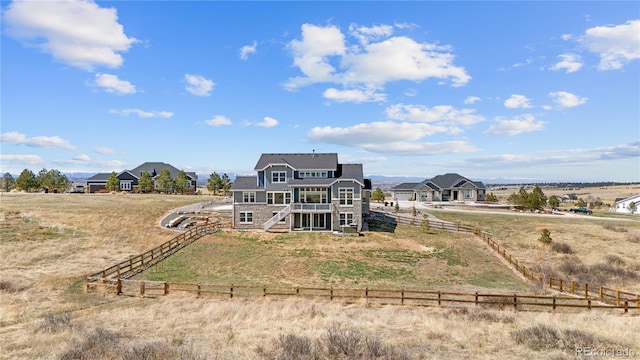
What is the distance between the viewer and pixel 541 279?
27875 millimetres

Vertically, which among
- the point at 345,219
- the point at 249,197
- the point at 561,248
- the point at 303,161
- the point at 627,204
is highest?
the point at 303,161

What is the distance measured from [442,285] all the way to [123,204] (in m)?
52.5

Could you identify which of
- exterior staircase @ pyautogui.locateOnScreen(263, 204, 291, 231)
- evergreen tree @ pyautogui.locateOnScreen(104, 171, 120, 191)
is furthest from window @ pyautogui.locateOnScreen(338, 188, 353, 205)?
evergreen tree @ pyautogui.locateOnScreen(104, 171, 120, 191)

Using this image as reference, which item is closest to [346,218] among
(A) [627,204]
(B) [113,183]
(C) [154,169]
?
(A) [627,204]

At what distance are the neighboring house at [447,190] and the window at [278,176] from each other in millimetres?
46536

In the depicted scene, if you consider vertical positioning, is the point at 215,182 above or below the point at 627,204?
above

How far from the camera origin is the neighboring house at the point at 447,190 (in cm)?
8088

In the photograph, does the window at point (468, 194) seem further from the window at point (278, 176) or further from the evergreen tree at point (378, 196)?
the window at point (278, 176)

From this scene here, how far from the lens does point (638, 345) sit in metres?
13.7

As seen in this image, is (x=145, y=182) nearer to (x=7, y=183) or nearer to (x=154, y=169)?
(x=154, y=169)

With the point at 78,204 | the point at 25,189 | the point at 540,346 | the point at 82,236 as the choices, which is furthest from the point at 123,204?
the point at 540,346

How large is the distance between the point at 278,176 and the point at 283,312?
30731mm

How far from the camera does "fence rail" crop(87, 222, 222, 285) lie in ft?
85.9

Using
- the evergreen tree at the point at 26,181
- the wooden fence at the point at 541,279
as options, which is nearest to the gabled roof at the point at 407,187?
the wooden fence at the point at 541,279
